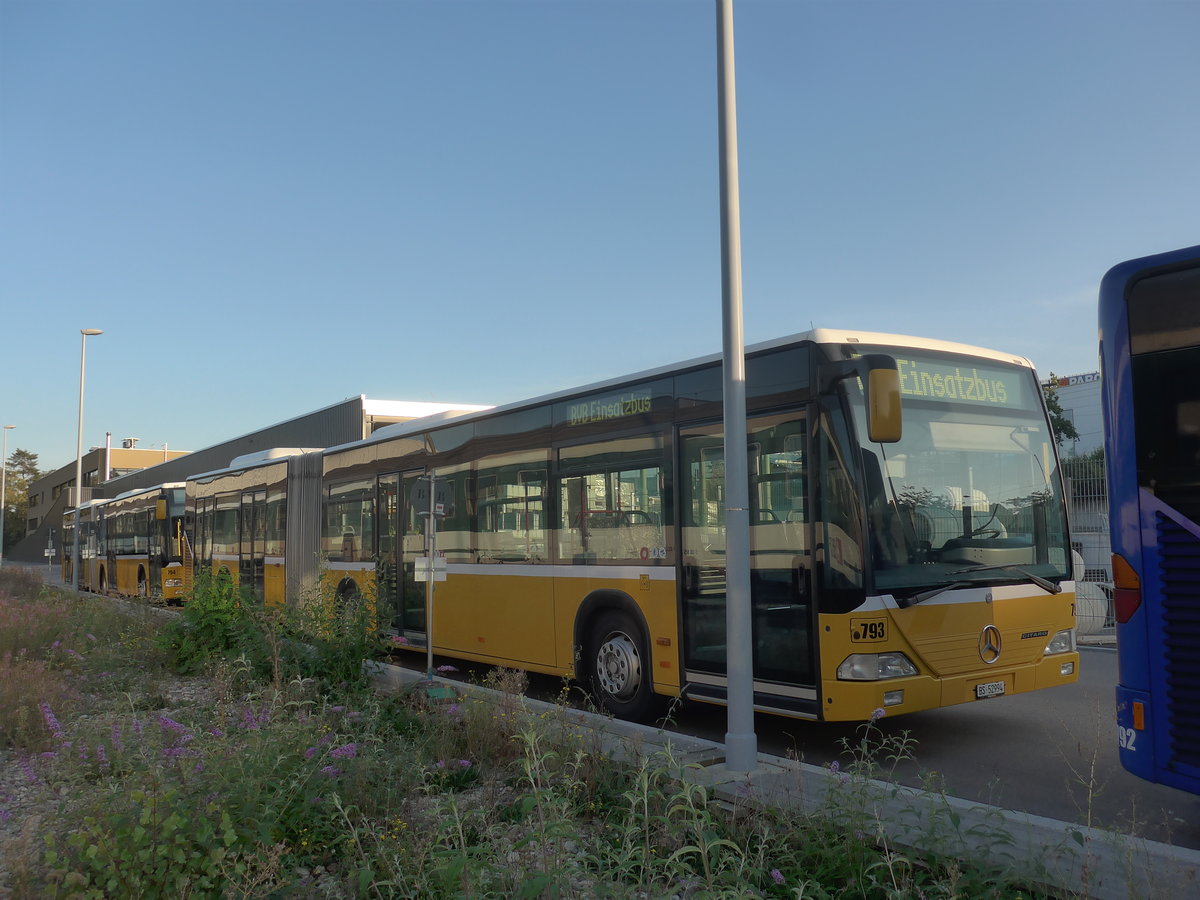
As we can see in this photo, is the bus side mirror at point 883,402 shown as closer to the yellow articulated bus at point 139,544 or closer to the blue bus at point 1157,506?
the blue bus at point 1157,506

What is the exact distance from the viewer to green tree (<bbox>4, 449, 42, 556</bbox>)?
103m

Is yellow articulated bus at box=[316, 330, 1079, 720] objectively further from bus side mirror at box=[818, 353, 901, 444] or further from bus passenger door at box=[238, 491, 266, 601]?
bus passenger door at box=[238, 491, 266, 601]

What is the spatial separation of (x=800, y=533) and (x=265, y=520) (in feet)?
45.6

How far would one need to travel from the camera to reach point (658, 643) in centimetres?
873

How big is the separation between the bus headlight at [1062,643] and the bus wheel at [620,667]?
342 cm

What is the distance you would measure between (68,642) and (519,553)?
6.05 meters

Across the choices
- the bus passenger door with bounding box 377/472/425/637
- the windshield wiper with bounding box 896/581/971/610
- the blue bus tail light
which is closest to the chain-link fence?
the windshield wiper with bounding box 896/581/971/610

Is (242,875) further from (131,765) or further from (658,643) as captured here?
(658,643)

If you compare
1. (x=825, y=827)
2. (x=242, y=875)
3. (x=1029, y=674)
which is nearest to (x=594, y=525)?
(x=1029, y=674)

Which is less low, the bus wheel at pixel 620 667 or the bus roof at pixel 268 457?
the bus roof at pixel 268 457

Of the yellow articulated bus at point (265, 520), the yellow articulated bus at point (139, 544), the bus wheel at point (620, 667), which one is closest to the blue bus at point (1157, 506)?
the bus wheel at point (620, 667)

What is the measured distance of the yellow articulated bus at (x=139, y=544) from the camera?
26.5m

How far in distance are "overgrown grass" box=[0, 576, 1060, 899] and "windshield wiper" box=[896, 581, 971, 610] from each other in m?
1.18

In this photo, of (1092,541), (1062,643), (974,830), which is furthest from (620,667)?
(1092,541)
